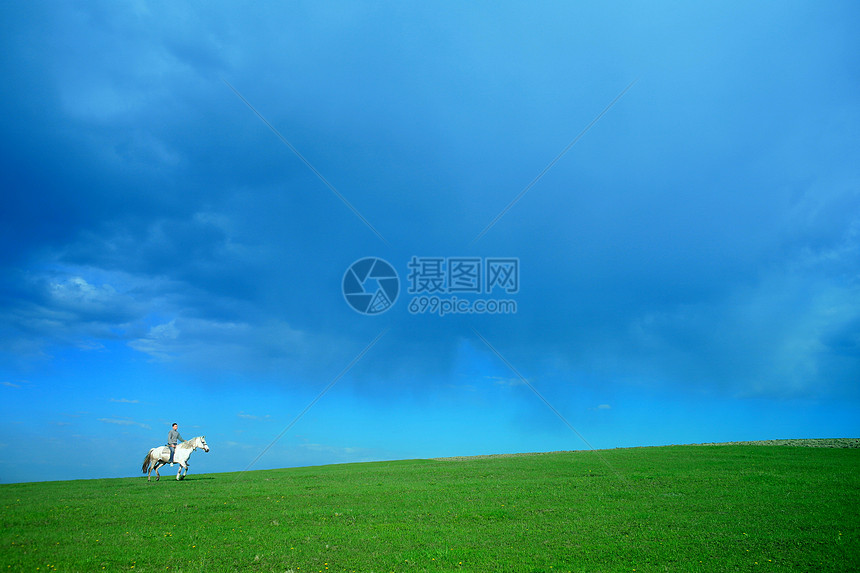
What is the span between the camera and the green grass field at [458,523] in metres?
13.7

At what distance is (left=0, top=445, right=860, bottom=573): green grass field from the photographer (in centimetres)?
1369

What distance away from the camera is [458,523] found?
17484 millimetres

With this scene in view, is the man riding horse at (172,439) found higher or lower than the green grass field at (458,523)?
higher

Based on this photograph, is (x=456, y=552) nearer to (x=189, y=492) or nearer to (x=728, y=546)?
(x=728, y=546)

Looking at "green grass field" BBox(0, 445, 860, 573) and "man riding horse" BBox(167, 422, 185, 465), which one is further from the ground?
"man riding horse" BBox(167, 422, 185, 465)

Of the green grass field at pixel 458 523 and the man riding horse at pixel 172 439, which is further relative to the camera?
the man riding horse at pixel 172 439

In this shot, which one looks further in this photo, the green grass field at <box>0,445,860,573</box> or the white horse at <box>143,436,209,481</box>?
the white horse at <box>143,436,209,481</box>

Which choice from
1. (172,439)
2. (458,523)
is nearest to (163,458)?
(172,439)

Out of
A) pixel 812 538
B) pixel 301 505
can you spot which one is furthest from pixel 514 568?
pixel 301 505

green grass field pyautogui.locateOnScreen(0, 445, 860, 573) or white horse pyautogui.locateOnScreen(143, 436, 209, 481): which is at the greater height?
white horse pyautogui.locateOnScreen(143, 436, 209, 481)

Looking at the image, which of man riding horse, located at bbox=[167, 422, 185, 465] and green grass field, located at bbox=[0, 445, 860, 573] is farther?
man riding horse, located at bbox=[167, 422, 185, 465]

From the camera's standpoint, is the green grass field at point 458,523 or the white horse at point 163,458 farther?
the white horse at point 163,458

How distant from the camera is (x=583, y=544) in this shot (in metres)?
15.0

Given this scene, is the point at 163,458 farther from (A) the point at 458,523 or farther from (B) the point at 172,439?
(A) the point at 458,523
